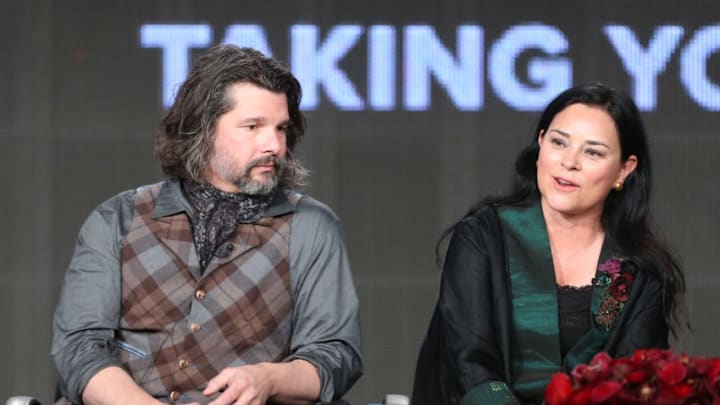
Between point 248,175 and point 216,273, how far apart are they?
28 cm

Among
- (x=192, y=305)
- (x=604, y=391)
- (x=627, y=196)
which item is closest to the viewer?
(x=604, y=391)

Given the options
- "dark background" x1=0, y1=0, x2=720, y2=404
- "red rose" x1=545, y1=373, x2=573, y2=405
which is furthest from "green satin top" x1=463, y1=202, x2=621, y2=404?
"dark background" x1=0, y1=0, x2=720, y2=404

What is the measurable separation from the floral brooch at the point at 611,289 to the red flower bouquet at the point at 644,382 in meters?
0.98

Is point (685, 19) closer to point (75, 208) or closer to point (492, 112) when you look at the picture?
point (492, 112)

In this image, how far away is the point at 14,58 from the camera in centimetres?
569

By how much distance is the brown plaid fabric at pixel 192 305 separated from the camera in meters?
3.52

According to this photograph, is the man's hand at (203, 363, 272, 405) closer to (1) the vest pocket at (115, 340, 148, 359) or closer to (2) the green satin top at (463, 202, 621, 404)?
(1) the vest pocket at (115, 340, 148, 359)

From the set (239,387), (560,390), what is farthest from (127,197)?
(560,390)

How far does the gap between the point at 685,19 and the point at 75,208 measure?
2.74 metres

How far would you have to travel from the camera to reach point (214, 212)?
12.0 feet

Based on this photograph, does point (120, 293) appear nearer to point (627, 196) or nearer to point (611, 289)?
point (611, 289)

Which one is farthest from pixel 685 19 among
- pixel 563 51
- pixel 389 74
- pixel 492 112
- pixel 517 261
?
pixel 517 261

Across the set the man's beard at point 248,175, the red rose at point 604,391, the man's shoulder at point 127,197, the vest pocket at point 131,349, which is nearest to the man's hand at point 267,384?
the vest pocket at point 131,349

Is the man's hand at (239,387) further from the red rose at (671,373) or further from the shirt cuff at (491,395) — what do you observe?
the red rose at (671,373)
